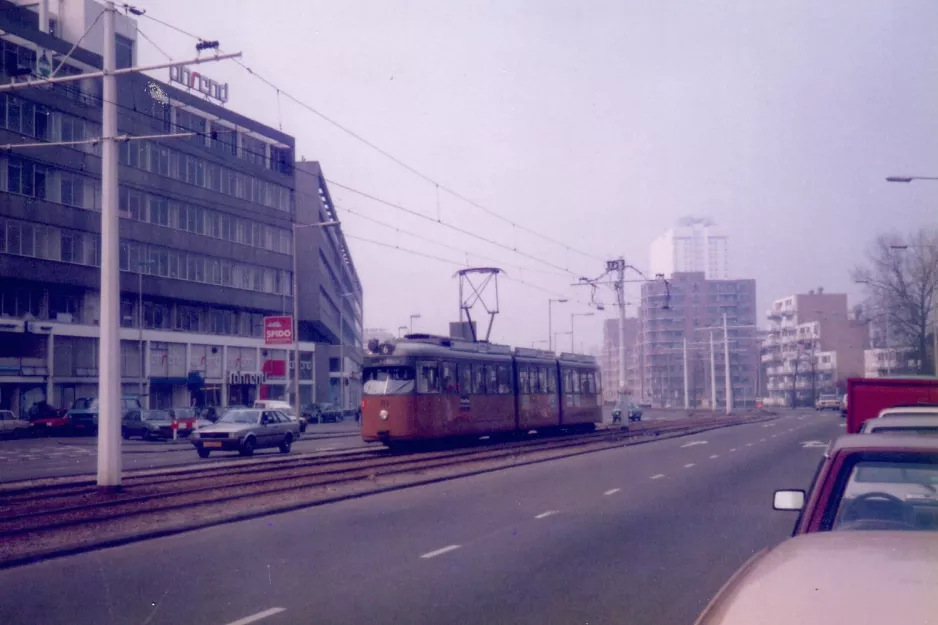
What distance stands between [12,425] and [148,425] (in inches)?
323

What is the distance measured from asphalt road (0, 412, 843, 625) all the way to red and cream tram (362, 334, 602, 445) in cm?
1115

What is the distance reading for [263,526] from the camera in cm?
1244

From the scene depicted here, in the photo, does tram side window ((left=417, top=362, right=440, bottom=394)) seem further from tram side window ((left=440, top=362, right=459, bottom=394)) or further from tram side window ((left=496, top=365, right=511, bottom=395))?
tram side window ((left=496, top=365, right=511, bottom=395))

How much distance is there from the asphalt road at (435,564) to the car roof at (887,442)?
2.72 metres

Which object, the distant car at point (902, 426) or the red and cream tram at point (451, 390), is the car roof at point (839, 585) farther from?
the red and cream tram at point (451, 390)

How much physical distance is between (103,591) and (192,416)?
3890cm

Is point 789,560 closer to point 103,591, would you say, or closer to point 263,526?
point 103,591

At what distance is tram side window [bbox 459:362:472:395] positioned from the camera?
29766 mm

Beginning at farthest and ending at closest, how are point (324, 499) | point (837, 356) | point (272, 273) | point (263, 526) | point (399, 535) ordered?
point (837, 356)
point (272, 273)
point (324, 499)
point (263, 526)
point (399, 535)

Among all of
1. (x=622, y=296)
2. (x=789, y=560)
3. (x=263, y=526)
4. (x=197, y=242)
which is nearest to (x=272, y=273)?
(x=197, y=242)

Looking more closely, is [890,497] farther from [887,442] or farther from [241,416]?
[241,416]

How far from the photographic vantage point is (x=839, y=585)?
252 cm

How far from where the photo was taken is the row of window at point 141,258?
48.5 metres

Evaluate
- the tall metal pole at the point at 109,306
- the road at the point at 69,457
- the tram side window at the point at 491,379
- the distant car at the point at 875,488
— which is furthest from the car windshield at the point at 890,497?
the tram side window at the point at 491,379
